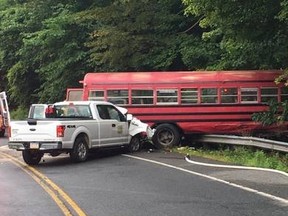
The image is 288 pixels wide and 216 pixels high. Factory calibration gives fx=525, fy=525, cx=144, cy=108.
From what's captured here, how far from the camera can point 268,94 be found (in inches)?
772

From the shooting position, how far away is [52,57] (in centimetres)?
3250

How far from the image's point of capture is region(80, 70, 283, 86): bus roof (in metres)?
19.5

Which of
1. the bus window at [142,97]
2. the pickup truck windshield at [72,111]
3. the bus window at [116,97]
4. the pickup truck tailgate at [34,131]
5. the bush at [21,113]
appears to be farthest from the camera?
the bush at [21,113]

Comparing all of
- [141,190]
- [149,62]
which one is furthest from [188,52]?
[141,190]

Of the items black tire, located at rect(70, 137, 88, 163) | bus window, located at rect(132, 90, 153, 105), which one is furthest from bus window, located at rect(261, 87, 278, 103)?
black tire, located at rect(70, 137, 88, 163)

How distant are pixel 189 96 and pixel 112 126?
12.7 ft

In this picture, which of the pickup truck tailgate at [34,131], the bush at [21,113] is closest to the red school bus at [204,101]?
the pickup truck tailgate at [34,131]

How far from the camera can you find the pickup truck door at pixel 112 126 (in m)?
16.8

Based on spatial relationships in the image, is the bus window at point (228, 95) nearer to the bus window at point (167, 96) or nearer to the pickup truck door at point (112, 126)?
the bus window at point (167, 96)

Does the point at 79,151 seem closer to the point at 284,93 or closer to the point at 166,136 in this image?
the point at 166,136

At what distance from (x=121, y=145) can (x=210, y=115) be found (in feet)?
12.8

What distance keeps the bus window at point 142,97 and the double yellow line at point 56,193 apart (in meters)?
6.19

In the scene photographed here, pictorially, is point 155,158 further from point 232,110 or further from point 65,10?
point 65,10

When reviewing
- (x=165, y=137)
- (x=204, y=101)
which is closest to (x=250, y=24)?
(x=204, y=101)
